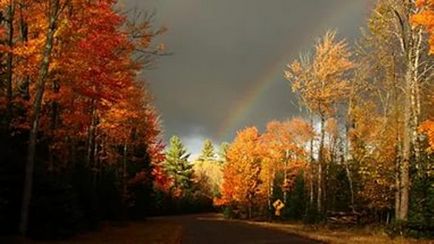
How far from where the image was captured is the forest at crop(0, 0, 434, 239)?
899 inches

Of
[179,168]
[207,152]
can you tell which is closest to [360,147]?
[179,168]

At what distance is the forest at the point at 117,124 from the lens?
74.9 ft

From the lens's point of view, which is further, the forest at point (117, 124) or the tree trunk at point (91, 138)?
the tree trunk at point (91, 138)

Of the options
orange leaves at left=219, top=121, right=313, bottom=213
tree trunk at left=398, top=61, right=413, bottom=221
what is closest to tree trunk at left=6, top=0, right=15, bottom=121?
tree trunk at left=398, top=61, right=413, bottom=221

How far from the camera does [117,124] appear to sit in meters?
39.6

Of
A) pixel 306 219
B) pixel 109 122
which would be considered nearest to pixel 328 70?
pixel 306 219

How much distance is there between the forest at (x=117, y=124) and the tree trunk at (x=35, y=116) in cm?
4

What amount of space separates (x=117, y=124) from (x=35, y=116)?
18.1 meters

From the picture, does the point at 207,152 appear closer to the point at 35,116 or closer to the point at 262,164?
the point at 262,164

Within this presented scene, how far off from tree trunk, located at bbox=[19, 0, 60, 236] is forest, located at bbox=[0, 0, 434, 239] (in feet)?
0.14

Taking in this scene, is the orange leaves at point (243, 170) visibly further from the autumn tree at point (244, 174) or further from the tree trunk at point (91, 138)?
the tree trunk at point (91, 138)

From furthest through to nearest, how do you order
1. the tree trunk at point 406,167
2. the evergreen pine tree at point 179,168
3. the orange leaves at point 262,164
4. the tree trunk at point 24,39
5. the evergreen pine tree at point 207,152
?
the evergreen pine tree at point 207,152 → the evergreen pine tree at point 179,168 → the orange leaves at point 262,164 → the tree trunk at point 406,167 → the tree trunk at point 24,39

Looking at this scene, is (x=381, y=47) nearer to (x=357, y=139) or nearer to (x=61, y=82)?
(x=357, y=139)

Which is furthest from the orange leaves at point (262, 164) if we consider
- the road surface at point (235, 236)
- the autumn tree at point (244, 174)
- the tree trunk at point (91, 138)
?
the tree trunk at point (91, 138)
